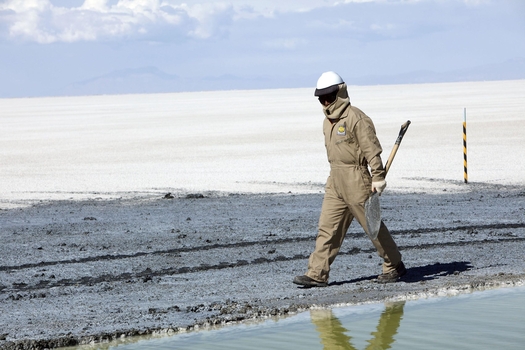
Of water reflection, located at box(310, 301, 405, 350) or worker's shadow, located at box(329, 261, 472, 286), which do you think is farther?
worker's shadow, located at box(329, 261, 472, 286)

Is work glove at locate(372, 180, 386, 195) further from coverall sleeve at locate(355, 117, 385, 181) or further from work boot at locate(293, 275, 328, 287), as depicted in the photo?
work boot at locate(293, 275, 328, 287)

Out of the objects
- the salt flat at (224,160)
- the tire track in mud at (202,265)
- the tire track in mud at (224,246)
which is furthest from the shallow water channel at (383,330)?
the salt flat at (224,160)

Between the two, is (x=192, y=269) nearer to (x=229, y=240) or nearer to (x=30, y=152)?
(x=229, y=240)

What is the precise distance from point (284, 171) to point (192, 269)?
450 inches

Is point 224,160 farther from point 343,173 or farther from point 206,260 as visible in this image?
point 343,173

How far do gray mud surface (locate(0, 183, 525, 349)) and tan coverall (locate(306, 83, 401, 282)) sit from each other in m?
0.35

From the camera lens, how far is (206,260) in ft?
31.0

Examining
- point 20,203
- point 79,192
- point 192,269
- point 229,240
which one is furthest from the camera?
point 79,192

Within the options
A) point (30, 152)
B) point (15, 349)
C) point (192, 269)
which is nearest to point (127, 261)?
point (192, 269)

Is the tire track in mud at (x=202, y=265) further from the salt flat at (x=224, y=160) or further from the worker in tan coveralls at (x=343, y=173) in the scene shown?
the salt flat at (x=224, y=160)

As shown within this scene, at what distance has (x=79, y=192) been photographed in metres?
17.2

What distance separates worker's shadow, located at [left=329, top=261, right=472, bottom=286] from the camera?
27.1ft

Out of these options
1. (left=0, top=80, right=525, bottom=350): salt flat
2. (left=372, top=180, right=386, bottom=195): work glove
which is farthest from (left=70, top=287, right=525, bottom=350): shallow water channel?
(left=372, top=180, right=386, bottom=195): work glove

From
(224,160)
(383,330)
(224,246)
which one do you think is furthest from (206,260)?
(224,160)
